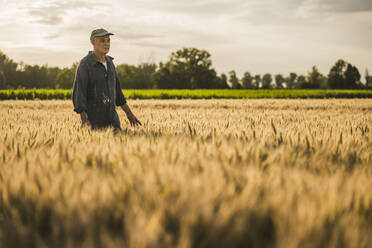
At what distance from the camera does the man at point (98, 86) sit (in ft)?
16.6

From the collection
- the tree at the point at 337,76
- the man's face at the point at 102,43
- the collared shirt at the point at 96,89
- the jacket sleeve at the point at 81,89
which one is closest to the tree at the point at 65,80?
the tree at the point at 337,76

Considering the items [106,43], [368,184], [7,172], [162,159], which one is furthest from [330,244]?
[106,43]

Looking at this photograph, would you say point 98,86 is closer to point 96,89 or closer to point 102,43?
point 96,89

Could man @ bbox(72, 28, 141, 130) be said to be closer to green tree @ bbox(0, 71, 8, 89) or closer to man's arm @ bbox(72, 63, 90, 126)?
man's arm @ bbox(72, 63, 90, 126)

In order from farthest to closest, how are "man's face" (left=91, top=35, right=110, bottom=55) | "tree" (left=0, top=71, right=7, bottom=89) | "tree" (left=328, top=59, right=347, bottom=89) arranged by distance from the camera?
"tree" (left=328, top=59, right=347, bottom=89), "tree" (left=0, top=71, right=7, bottom=89), "man's face" (left=91, top=35, right=110, bottom=55)

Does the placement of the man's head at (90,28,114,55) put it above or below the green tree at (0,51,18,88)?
below

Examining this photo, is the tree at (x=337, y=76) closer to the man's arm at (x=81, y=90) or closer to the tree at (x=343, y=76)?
the tree at (x=343, y=76)

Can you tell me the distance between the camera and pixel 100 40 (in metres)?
5.05

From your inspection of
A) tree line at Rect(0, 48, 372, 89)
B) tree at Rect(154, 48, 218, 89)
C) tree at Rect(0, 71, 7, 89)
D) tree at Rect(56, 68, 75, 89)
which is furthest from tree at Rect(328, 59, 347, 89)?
tree at Rect(0, 71, 7, 89)

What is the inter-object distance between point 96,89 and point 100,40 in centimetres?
83

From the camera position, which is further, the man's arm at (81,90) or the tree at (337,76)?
the tree at (337,76)

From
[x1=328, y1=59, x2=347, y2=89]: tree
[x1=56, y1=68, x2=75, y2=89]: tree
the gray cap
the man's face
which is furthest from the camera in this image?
[x1=56, y1=68, x2=75, y2=89]: tree

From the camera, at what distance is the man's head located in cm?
496

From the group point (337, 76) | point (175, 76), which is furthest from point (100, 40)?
point (337, 76)
